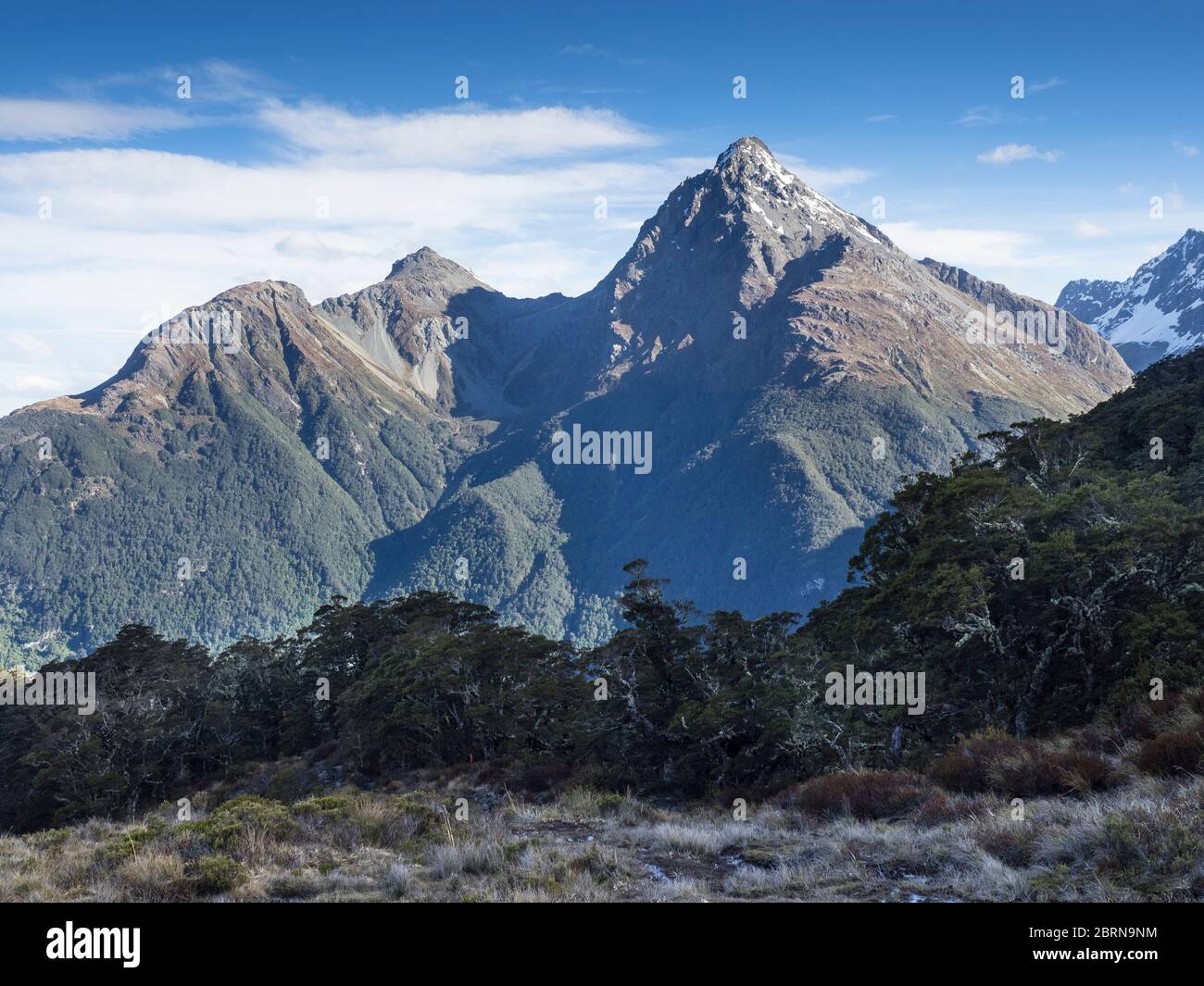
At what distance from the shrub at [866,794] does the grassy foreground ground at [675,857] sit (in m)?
0.10

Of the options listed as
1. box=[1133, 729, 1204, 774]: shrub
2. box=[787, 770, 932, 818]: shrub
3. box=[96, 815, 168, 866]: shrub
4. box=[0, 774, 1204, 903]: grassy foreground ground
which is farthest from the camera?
box=[787, 770, 932, 818]: shrub

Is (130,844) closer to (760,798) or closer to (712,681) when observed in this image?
(760,798)

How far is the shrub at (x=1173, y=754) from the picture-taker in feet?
43.4

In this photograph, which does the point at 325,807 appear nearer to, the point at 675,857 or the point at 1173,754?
the point at 675,857

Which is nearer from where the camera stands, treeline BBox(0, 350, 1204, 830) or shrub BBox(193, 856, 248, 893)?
shrub BBox(193, 856, 248, 893)

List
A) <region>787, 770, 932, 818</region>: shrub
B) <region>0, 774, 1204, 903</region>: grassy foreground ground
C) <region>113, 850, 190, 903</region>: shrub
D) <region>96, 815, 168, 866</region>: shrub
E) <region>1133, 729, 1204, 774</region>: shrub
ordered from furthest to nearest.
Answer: <region>787, 770, 932, 818</region>: shrub < <region>1133, 729, 1204, 774</region>: shrub < <region>96, 815, 168, 866</region>: shrub < <region>113, 850, 190, 903</region>: shrub < <region>0, 774, 1204, 903</region>: grassy foreground ground

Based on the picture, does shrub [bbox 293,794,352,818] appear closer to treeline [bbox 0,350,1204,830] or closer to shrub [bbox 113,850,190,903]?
shrub [bbox 113,850,190,903]

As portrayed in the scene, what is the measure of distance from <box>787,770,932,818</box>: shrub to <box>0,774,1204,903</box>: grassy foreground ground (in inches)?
3.9

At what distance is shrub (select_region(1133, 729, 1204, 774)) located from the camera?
43.4 ft

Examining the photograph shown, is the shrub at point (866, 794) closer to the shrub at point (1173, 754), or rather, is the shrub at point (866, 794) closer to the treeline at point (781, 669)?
the shrub at point (1173, 754)

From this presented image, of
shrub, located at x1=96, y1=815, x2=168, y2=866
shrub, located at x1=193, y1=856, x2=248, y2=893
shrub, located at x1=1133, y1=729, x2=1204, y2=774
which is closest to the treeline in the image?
shrub, located at x1=1133, y1=729, x2=1204, y2=774

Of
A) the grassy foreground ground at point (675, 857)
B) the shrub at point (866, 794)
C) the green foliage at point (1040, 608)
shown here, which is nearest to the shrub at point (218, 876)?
the grassy foreground ground at point (675, 857)

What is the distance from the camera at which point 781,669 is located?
31.3 meters
